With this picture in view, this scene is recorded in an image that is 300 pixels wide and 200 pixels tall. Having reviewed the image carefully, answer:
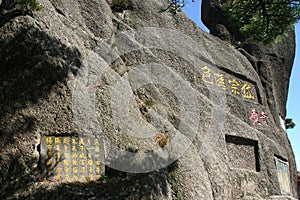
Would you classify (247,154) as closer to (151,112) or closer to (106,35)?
(151,112)

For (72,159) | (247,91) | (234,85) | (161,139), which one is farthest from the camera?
(247,91)

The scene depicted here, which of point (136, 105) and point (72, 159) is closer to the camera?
point (72, 159)

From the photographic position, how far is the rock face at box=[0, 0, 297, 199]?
5.03 metres

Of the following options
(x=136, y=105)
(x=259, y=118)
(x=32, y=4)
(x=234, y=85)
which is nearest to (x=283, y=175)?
(x=259, y=118)

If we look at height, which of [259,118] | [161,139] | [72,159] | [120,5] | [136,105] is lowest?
[72,159]

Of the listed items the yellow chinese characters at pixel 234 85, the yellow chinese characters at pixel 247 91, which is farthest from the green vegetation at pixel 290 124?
the yellow chinese characters at pixel 234 85

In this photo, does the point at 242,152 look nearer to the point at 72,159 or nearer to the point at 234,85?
the point at 234,85

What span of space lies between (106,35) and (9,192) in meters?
4.94

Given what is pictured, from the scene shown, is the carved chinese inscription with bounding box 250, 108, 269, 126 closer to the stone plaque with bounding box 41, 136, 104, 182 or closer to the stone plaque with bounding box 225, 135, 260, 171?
the stone plaque with bounding box 225, 135, 260, 171

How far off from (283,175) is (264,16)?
5107 millimetres

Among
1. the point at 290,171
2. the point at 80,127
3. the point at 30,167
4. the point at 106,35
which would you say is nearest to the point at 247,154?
the point at 290,171

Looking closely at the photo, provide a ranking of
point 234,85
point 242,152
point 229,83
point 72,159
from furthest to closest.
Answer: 1. point 234,85
2. point 229,83
3. point 242,152
4. point 72,159

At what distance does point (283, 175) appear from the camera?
1016cm

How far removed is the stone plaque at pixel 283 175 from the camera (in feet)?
31.9
